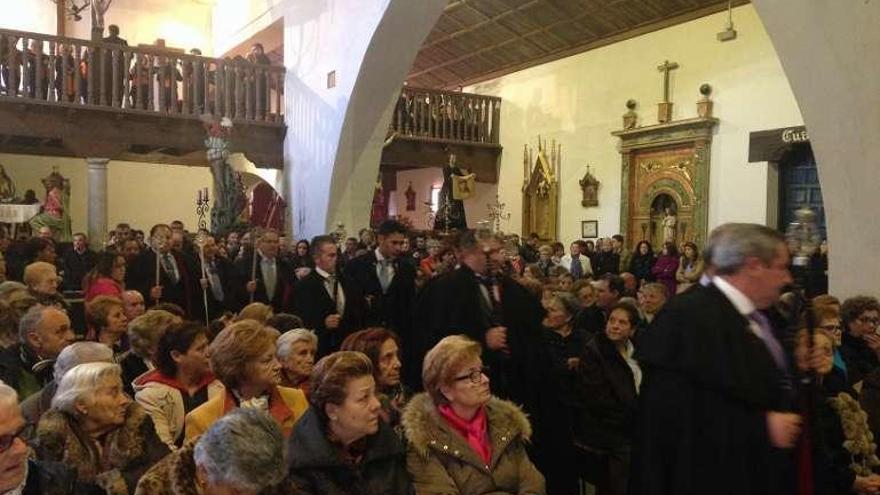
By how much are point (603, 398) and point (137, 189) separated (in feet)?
57.7

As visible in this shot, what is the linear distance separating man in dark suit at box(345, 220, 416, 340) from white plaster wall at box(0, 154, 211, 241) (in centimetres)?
1324

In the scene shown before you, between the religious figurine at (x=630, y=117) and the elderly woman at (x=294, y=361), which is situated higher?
the religious figurine at (x=630, y=117)

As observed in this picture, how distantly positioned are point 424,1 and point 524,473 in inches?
357

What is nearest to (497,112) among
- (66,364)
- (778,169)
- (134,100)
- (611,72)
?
(611,72)

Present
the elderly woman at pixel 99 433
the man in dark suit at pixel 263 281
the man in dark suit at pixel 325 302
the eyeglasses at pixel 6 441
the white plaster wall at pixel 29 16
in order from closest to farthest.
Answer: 1. the eyeglasses at pixel 6 441
2. the elderly woman at pixel 99 433
3. the man in dark suit at pixel 325 302
4. the man in dark suit at pixel 263 281
5. the white plaster wall at pixel 29 16

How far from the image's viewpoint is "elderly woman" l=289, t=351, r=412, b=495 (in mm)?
2529

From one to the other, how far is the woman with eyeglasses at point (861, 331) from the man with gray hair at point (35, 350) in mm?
4413

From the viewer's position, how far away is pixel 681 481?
232cm

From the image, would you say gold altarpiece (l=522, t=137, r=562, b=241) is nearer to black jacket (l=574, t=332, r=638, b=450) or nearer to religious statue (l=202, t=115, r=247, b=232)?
religious statue (l=202, t=115, r=247, b=232)

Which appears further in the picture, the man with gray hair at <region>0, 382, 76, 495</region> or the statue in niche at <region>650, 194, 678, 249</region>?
the statue in niche at <region>650, 194, 678, 249</region>

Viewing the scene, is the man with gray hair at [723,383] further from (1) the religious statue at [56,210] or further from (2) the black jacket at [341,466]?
(1) the religious statue at [56,210]

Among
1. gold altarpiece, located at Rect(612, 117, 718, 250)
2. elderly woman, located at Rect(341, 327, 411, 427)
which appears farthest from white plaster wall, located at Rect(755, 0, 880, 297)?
gold altarpiece, located at Rect(612, 117, 718, 250)

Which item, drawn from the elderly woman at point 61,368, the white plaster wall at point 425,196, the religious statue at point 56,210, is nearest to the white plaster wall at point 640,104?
the white plaster wall at point 425,196

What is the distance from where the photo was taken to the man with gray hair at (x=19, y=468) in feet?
7.09
